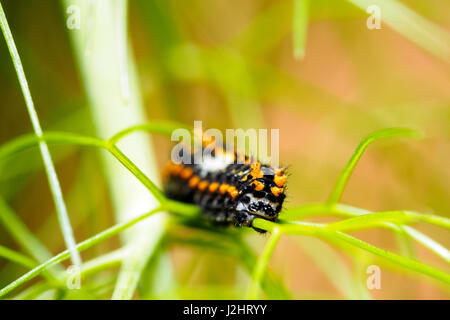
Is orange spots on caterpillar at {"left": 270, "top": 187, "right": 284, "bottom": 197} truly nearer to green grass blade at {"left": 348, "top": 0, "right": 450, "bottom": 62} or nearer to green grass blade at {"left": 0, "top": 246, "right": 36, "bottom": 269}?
green grass blade at {"left": 0, "top": 246, "right": 36, "bottom": 269}

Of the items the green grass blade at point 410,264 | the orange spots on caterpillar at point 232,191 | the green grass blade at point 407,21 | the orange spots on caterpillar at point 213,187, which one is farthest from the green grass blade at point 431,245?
the green grass blade at point 407,21

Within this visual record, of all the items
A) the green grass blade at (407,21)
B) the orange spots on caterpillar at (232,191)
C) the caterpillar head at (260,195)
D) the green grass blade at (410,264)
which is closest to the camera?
the green grass blade at (410,264)

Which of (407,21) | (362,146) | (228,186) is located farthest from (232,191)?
(407,21)

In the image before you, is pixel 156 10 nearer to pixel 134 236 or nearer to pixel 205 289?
pixel 134 236

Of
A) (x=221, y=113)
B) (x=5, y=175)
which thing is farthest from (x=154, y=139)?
(x=5, y=175)

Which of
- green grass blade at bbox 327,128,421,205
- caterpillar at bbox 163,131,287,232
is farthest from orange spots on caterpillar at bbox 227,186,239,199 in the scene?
green grass blade at bbox 327,128,421,205

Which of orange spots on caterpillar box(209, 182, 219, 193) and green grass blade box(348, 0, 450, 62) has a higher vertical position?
green grass blade box(348, 0, 450, 62)

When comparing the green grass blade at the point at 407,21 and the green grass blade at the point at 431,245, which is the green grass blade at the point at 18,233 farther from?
the green grass blade at the point at 407,21

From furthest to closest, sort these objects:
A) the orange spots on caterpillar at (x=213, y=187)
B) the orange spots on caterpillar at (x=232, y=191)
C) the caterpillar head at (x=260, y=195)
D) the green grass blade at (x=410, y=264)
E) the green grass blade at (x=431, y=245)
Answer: the orange spots on caterpillar at (x=213, y=187)
the orange spots on caterpillar at (x=232, y=191)
the caterpillar head at (x=260, y=195)
the green grass blade at (x=431, y=245)
the green grass blade at (x=410, y=264)
